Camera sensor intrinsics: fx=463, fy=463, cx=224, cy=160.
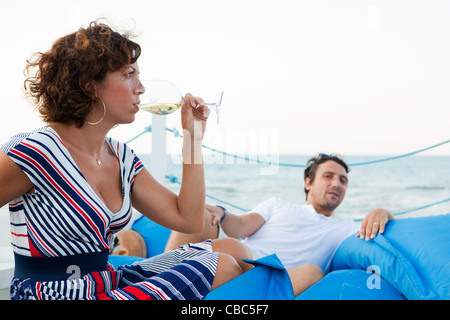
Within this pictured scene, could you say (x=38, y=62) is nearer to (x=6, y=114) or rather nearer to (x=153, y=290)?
(x=153, y=290)

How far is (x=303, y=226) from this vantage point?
2.32 meters

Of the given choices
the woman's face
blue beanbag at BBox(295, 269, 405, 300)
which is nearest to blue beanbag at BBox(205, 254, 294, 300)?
blue beanbag at BBox(295, 269, 405, 300)

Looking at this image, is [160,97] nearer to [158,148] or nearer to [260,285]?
[260,285]

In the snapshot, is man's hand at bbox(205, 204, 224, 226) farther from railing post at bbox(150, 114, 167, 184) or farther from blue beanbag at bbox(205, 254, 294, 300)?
railing post at bbox(150, 114, 167, 184)

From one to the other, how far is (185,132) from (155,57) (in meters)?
11.7

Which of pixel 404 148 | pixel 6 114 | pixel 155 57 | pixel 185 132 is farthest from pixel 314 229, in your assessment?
pixel 404 148

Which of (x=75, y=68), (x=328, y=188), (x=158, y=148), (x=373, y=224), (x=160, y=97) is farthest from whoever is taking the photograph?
(x=158, y=148)

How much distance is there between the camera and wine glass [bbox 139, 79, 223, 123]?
→ 4.50 ft

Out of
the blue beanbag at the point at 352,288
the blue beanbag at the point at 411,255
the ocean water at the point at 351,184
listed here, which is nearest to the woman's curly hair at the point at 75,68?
the blue beanbag at the point at 352,288

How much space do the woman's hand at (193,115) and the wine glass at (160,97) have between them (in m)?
0.02

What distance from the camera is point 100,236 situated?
3.78ft

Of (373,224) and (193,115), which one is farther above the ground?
(193,115)

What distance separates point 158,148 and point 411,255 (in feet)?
6.16

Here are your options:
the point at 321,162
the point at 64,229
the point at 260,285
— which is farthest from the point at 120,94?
the point at 321,162
